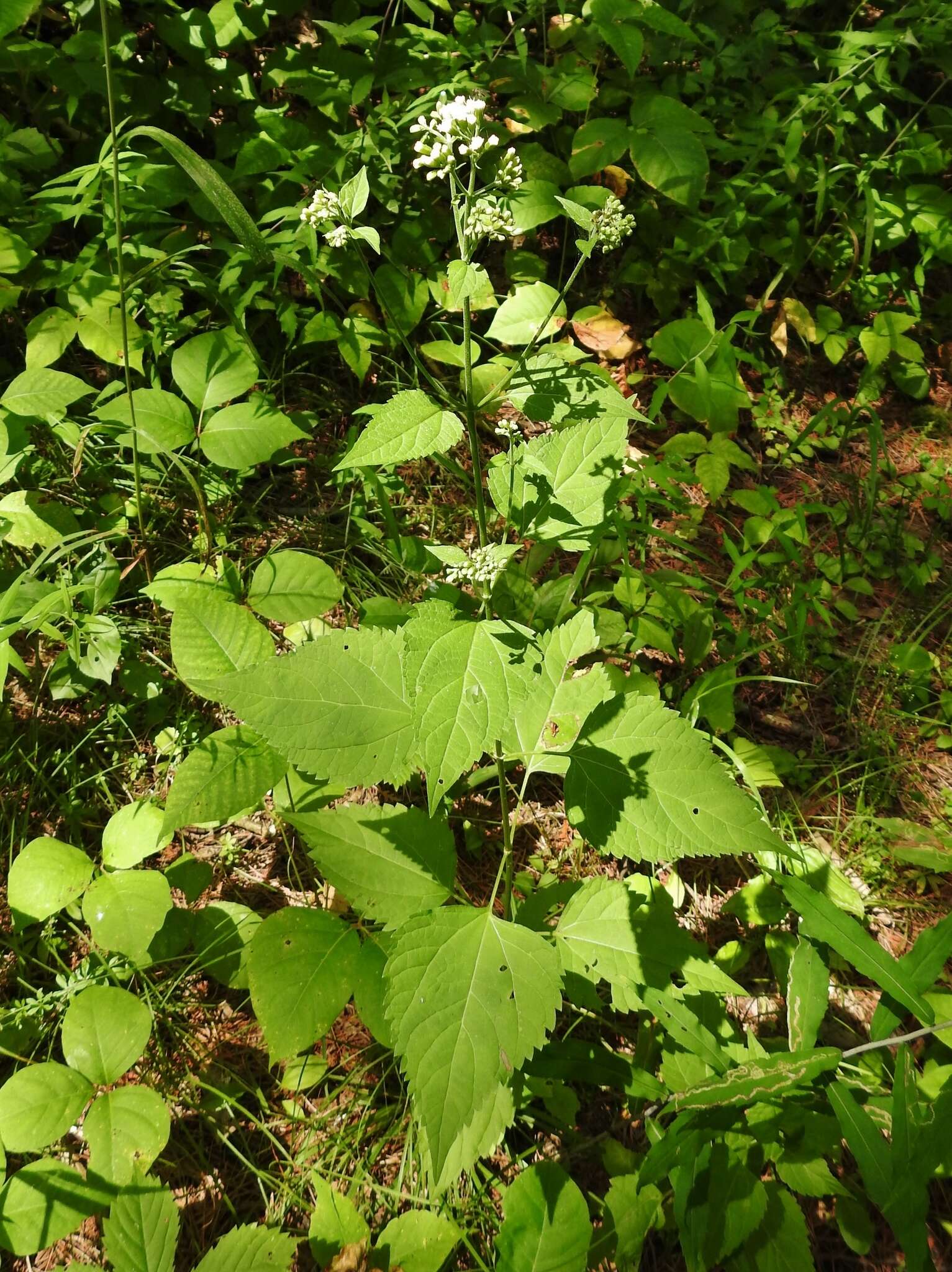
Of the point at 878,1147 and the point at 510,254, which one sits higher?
the point at 510,254

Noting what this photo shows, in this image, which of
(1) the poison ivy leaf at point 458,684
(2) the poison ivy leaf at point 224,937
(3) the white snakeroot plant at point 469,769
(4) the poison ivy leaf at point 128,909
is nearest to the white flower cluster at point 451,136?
(3) the white snakeroot plant at point 469,769

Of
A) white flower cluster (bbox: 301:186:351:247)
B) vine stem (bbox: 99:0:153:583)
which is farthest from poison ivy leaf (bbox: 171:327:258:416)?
white flower cluster (bbox: 301:186:351:247)

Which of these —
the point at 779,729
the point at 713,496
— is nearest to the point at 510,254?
the point at 713,496

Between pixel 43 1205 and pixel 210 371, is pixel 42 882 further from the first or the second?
pixel 210 371

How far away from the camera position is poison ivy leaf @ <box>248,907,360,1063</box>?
5.72 feet

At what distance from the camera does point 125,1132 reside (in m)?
1.73

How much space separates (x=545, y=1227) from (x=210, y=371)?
260 cm

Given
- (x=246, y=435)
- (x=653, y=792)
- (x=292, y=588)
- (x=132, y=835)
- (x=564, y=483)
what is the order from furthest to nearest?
(x=246, y=435) < (x=292, y=588) < (x=132, y=835) < (x=564, y=483) < (x=653, y=792)

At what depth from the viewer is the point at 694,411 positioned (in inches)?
120

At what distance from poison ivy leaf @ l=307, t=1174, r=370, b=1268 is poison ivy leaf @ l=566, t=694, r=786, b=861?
105 cm

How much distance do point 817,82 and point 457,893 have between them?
13.1ft

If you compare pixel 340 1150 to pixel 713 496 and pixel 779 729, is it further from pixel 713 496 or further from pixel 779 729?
pixel 713 496

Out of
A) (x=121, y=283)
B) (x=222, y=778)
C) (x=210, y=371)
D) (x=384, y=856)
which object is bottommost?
(x=384, y=856)

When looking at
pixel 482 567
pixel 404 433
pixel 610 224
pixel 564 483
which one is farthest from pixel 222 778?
pixel 610 224
